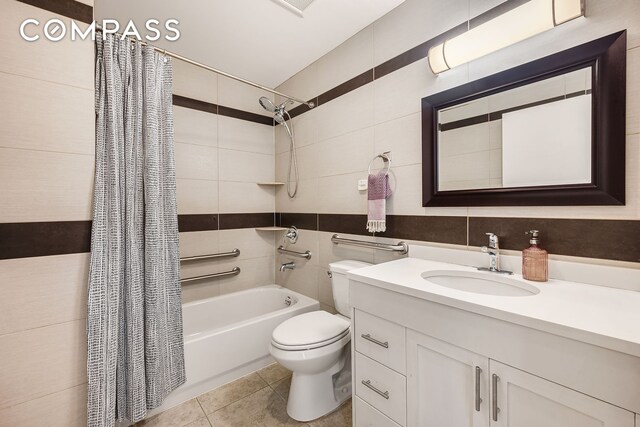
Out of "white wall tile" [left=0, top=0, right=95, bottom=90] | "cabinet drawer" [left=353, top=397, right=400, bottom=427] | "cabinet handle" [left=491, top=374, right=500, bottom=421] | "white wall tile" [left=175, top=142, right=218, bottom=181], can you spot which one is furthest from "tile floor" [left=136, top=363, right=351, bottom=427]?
"white wall tile" [left=0, top=0, right=95, bottom=90]

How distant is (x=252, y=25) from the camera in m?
1.71

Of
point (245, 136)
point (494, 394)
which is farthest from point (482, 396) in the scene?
point (245, 136)

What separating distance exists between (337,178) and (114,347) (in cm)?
160

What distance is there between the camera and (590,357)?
0.60 m

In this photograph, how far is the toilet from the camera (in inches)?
52.4

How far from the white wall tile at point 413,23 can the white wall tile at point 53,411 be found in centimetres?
236

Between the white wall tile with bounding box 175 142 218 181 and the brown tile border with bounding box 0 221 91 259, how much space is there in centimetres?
102

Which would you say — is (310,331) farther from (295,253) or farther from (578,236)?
(578,236)

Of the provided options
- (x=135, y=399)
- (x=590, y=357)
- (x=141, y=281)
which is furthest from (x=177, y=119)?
(x=590, y=357)

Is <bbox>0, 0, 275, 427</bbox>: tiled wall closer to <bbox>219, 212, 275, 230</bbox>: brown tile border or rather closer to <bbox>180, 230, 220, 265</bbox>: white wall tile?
<bbox>180, 230, 220, 265</bbox>: white wall tile

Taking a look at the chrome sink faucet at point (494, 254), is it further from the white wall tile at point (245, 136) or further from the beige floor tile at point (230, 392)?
the white wall tile at point (245, 136)

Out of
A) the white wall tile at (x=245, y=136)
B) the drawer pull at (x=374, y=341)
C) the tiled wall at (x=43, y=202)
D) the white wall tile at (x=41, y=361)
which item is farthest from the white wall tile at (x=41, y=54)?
the drawer pull at (x=374, y=341)

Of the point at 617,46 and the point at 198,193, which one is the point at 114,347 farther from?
the point at 617,46

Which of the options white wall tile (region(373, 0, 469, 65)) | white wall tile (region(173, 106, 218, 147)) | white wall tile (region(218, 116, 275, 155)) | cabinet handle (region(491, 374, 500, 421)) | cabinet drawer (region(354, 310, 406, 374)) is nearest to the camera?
cabinet handle (region(491, 374, 500, 421))
